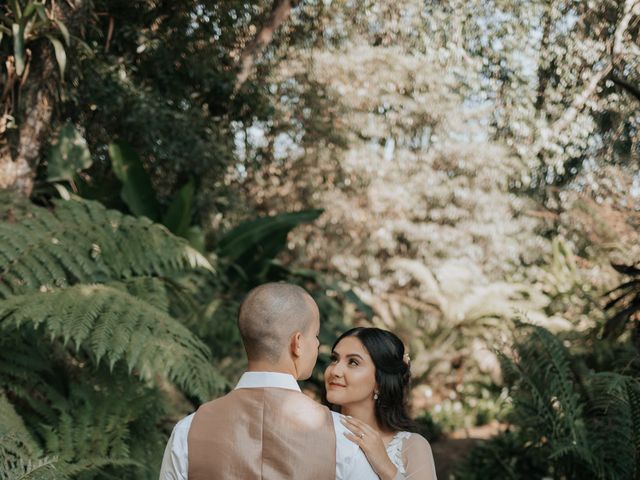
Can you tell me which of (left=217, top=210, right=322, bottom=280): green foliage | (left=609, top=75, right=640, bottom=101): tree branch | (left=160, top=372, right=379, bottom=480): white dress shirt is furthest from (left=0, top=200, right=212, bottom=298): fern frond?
(left=609, top=75, right=640, bottom=101): tree branch

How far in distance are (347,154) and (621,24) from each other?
12.4ft

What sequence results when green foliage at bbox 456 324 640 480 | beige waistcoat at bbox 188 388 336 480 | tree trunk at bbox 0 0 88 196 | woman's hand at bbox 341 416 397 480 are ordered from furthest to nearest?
tree trunk at bbox 0 0 88 196, green foliage at bbox 456 324 640 480, woman's hand at bbox 341 416 397 480, beige waistcoat at bbox 188 388 336 480

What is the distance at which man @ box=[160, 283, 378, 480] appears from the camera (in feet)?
6.22

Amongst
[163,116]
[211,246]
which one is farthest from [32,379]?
[211,246]

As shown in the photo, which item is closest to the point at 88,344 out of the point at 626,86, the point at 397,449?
the point at 397,449

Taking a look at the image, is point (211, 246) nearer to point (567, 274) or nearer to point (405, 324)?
point (405, 324)

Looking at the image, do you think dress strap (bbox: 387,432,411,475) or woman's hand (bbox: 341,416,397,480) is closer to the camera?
woman's hand (bbox: 341,416,397,480)

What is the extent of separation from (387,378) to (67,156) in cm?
482

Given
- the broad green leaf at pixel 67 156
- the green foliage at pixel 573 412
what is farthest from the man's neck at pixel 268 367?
the broad green leaf at pixel 67 156

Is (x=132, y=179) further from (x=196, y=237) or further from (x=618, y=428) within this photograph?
(x=618, y=428)

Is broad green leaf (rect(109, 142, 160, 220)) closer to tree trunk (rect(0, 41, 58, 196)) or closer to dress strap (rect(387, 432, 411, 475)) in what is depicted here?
tree trunk (rect(0, 41, 58, 196))

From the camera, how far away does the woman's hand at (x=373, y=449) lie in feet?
6.98

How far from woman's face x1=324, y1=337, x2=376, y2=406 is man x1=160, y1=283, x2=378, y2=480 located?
2.39ft

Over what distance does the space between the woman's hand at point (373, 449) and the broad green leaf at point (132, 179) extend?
5153mm
